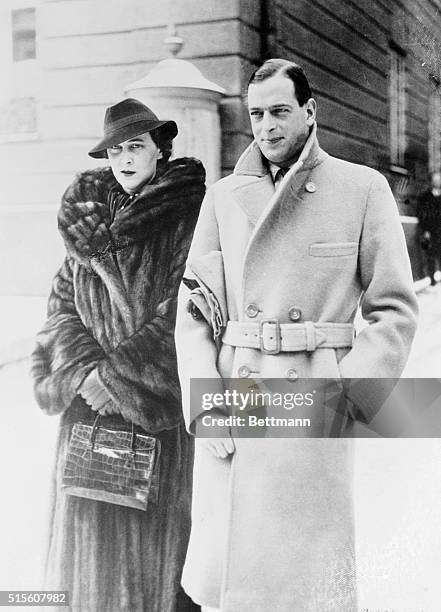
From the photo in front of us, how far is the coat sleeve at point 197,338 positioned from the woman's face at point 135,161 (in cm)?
29

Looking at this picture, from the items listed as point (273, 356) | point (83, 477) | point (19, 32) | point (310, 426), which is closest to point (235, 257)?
point (273, 356)

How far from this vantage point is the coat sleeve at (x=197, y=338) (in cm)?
254

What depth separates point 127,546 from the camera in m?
2.91

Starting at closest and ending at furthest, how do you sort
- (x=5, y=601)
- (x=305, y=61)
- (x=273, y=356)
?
(x=273, y=356), (x=305, y=61), (x=5, y=601)

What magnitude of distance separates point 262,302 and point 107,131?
0.91 m

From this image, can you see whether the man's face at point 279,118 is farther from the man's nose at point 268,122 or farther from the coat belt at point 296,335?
the coat belt at point 296,335

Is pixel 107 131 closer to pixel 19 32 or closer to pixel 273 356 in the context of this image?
pixel 19 32

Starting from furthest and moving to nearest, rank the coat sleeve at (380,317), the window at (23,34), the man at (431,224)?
the window at (23,34) < the man at (431,224) < the coat sleeve at (380,317)

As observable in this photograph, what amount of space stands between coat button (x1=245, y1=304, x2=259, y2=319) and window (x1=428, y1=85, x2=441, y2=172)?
92 centimetres

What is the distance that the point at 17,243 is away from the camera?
2986 mm

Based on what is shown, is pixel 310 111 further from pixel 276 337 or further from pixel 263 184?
pixel 276 337

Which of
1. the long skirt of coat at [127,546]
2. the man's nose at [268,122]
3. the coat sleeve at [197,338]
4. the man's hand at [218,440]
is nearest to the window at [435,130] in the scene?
the man's nose at [268,122]

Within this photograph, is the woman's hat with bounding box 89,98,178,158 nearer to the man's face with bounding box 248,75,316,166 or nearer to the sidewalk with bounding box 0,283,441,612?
the man's face with bounding box 248,75,316,166

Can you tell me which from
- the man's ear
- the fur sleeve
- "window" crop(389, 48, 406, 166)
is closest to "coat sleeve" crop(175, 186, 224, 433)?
the fur sleeve
